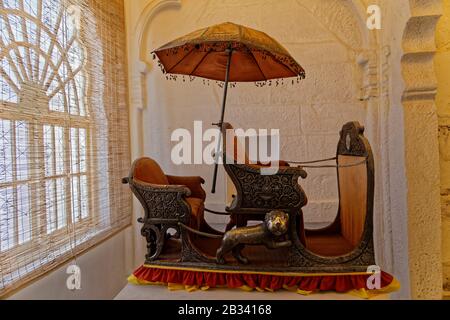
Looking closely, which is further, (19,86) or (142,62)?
(142,62)

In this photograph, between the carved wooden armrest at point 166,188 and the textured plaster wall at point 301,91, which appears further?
the textured plaster wall at point 301,91

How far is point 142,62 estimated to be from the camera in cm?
317

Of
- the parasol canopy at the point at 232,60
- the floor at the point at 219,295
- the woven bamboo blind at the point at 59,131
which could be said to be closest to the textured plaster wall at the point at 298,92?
the woven bamboo blind at the point at 59,131

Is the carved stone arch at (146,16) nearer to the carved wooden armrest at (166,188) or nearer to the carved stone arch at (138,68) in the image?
the carved stone arch at (138,68)

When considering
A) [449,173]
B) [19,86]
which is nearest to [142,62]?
[19,86]

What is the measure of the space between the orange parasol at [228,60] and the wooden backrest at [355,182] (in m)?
0.65

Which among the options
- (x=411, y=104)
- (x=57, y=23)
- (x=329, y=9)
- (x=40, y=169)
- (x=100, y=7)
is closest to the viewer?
(x=40, y=169)

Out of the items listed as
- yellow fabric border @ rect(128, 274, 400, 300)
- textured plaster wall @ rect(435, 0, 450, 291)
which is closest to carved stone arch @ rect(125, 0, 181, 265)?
yellow fabric border @ rect(128, 274, 400, 300)

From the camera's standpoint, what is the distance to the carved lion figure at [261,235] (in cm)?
168

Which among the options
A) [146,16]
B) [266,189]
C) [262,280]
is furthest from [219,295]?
[146,16]

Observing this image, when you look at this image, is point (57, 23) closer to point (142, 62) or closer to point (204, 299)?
point (142, 62)

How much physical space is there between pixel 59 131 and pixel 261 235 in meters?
1.56

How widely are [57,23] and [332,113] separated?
251 centimetres

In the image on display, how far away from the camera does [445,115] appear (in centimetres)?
243
